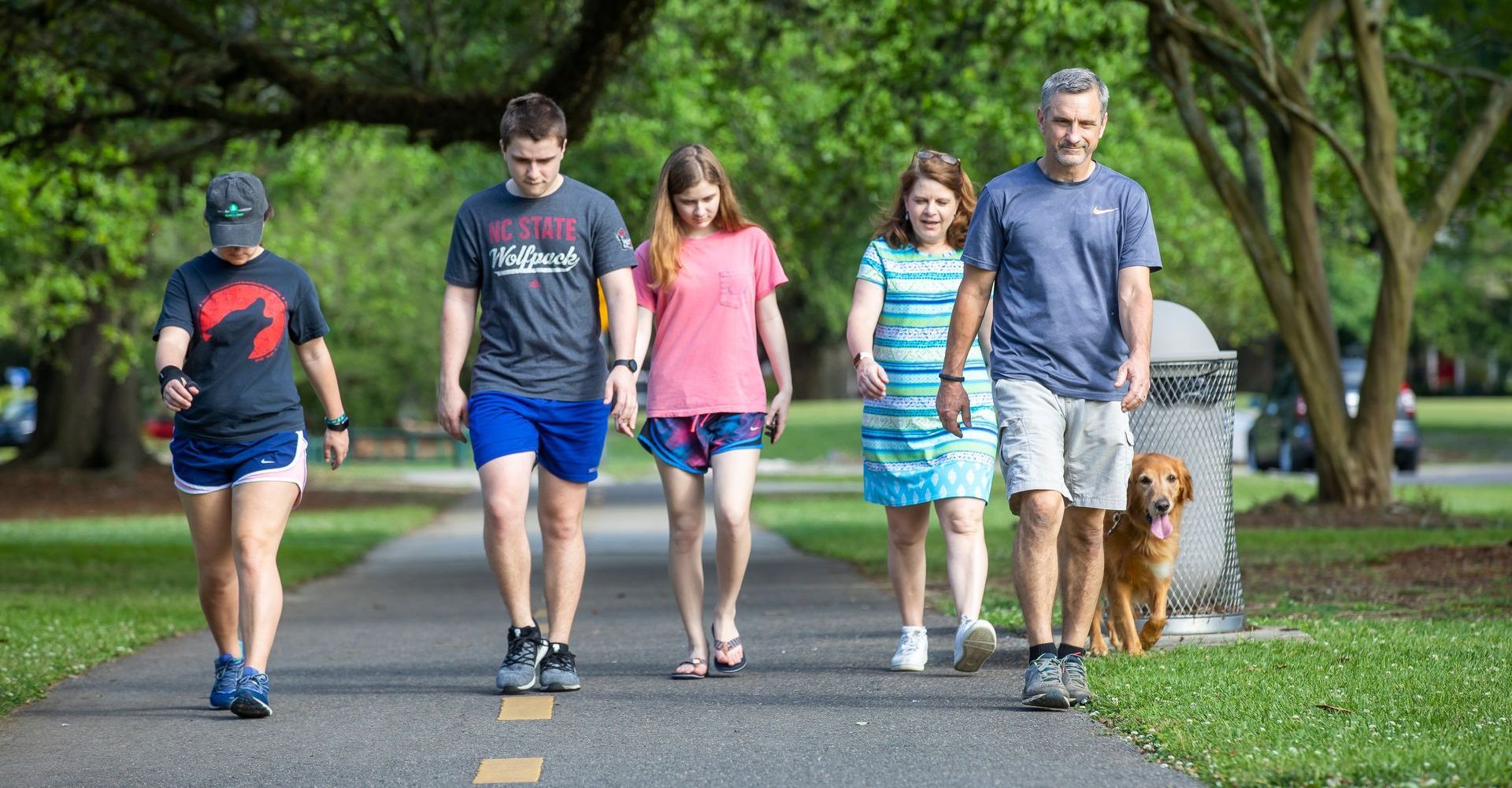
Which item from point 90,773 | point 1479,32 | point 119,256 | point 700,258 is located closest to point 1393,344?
point 1479,32

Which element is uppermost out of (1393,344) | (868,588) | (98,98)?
(98,98)

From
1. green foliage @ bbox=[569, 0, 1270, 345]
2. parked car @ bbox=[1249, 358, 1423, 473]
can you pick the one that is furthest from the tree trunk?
parked car @ bbox=[1249, 358, 1423, 473]

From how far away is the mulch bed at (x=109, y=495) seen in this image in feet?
81.4

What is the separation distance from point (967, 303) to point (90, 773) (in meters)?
3.16

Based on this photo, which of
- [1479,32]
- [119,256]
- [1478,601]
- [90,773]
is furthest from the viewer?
[119,256]

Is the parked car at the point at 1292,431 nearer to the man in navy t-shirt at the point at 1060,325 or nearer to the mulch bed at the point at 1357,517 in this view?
the mulch bed at the point at 1357,517

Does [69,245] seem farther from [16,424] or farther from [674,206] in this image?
[16,424]

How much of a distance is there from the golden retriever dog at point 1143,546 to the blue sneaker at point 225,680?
10.5ft

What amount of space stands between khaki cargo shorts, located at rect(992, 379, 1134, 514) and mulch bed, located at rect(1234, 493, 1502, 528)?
381 inches

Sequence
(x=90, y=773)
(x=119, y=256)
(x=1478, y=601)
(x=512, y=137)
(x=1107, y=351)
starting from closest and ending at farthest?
(x=90, y=773) < (x=1107, y=351) < (x=512, y=137) < (x=1478, y=601) < (x=119, y=256)

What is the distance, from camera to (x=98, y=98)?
16.4m

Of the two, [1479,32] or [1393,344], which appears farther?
[1479,32]

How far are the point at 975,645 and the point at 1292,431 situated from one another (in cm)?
2382

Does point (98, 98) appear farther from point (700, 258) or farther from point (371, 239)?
point (371, 239)
